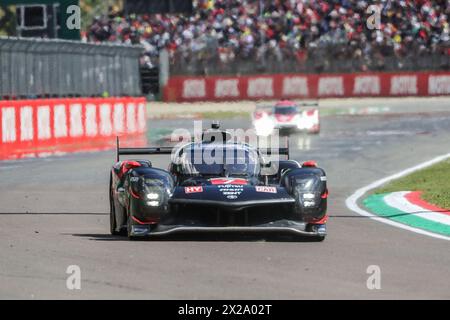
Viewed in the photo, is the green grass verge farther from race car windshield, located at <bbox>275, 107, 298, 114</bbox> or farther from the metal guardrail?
race car windshield, located at <bbox>275, 107, 298, 114</bbox>

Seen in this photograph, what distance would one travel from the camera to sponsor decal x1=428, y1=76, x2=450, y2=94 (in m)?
54.6

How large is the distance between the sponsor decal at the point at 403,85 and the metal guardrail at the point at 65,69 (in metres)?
17.0

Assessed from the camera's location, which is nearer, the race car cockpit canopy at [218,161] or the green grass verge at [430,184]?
the race car cockpit canopy at [218,161]

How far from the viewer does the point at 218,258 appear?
11.0 metres

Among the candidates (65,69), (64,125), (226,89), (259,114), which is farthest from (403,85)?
(64,125)

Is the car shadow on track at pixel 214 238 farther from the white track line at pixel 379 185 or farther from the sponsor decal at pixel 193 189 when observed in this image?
the white track line at pixel 379 185

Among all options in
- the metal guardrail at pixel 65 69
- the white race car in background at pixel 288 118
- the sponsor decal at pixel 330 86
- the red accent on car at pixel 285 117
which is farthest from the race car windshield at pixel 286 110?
the sponsor decal at pixel 330 86

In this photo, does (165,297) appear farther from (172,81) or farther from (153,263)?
(172,81)

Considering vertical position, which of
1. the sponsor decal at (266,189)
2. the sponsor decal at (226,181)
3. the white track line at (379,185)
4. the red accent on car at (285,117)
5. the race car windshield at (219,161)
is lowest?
the white track line at (379,185)

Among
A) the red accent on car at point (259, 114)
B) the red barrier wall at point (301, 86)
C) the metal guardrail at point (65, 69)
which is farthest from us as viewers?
the red barrier wall at point (301, 86)

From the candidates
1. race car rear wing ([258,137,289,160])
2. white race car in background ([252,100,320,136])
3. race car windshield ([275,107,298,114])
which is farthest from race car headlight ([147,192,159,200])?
race car windshield ([275,107,298,114])

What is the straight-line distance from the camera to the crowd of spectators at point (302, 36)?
176 ft

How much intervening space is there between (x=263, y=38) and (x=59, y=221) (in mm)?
40700

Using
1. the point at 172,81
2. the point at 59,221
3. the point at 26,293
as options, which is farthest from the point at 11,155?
the point at 172,81
